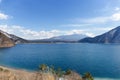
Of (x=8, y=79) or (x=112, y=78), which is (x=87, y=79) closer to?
(x=112, y=78)

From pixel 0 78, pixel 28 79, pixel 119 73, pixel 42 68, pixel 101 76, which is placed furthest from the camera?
pixel 119 73

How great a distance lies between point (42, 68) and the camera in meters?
54.4

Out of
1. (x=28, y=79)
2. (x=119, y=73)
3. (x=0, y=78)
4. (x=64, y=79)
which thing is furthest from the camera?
(x=119, y=73)

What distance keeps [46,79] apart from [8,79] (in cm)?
777

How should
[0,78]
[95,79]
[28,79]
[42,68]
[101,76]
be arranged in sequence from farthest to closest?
[101,76]
[95,79]
[42,68]
[28,79]
[0,78]

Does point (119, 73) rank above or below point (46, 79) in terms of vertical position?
below

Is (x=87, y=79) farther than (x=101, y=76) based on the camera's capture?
No

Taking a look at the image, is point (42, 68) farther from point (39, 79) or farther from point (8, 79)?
point (8, 79)

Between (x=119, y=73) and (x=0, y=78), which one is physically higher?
(x=0, y=78)

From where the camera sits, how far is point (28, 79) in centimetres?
3594

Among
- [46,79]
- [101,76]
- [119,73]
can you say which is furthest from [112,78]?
[46,79]

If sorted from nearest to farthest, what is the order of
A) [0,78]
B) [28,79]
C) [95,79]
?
[0,78] → [28,79] → [95,79]

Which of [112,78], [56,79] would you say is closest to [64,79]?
[56,79]

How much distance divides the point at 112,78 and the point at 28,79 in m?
43.2
